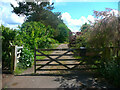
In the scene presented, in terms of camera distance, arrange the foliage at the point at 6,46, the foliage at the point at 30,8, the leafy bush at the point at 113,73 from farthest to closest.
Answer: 1. the foliage at the point at 30,8
2. the foliage at the point at 6,46
3. the leafy bush at the point at 113,73

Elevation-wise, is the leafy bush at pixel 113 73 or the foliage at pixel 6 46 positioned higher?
the foliage at pixel 6 46

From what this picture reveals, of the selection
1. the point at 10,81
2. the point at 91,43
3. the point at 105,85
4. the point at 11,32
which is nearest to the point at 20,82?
the point at 10,81

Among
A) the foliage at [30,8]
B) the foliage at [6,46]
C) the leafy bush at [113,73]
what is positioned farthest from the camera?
the foliage at [30,8]

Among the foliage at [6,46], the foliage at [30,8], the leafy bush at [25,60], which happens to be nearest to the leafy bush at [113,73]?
the leafy bush at [25,60]

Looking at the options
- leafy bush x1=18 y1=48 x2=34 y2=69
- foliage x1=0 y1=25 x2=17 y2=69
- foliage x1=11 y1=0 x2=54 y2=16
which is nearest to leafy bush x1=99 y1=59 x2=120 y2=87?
leafy bush x1=18 y1=48 x2=34 y2=69

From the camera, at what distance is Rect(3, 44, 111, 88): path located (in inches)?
169

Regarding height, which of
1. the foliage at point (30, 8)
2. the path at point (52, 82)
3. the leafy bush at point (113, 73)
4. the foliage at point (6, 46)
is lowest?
the path at point (52, 82)

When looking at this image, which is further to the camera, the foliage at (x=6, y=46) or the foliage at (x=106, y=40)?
the foliage at (x=6, y=46)

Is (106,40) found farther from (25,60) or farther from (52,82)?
(25,60)

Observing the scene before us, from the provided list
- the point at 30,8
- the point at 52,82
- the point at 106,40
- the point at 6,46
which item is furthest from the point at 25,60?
the point at 30,8

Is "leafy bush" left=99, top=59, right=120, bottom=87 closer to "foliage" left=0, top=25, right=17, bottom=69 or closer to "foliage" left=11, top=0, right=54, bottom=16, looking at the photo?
"foliage" left=0, top=25, right=17, bottom=69

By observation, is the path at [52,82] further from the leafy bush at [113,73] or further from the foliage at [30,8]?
the foliage at [30,8]

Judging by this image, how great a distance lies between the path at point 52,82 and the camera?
4.30 m

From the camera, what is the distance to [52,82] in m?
4.61
